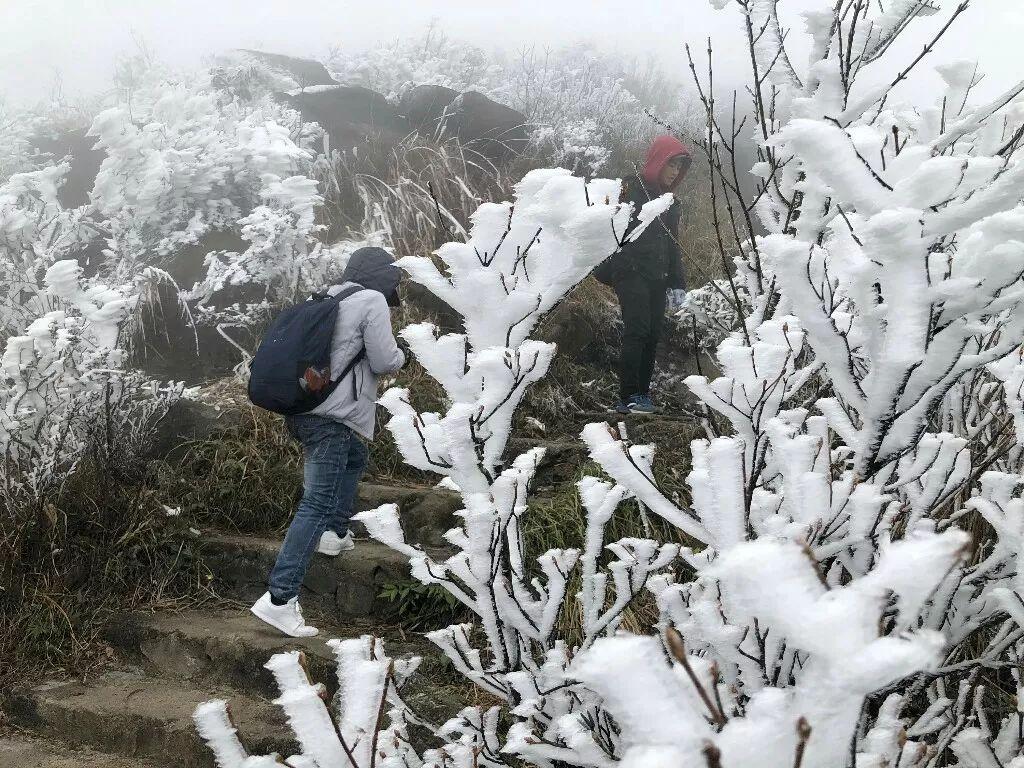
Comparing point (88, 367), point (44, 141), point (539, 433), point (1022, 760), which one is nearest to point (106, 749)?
point (88, 367)

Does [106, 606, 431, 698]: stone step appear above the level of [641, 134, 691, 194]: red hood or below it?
below

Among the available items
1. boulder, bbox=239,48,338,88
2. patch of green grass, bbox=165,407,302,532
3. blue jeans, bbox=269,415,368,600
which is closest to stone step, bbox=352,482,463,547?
patch of green grass, bbox=165,407,302,532

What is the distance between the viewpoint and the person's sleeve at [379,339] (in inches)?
109

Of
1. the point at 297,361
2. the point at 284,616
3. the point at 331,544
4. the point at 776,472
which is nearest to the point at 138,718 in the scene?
the point at 284,616

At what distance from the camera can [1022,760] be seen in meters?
0.81

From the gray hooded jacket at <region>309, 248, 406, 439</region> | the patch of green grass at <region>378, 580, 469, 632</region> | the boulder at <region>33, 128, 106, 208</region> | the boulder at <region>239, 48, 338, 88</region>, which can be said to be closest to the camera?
the gray hooded jacket at <region>309, 248, 406, 439</region>

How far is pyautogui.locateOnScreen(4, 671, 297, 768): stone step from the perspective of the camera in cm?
265

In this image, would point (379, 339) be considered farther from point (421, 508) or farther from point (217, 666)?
point (217, 666)

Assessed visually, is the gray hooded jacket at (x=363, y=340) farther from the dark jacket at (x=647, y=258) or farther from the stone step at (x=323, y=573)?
the dark jacket at (x=647, y=258)

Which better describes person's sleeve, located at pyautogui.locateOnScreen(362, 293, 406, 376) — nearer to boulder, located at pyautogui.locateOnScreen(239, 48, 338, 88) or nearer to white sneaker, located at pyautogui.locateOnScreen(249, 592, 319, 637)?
white sneaker, located at pyautogui.locateOnScreen(249, 592, 319, 637)

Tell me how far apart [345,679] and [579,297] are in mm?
5026

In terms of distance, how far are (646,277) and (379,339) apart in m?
2.27

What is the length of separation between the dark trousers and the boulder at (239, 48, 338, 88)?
5345 mm

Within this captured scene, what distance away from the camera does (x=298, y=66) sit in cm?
877
